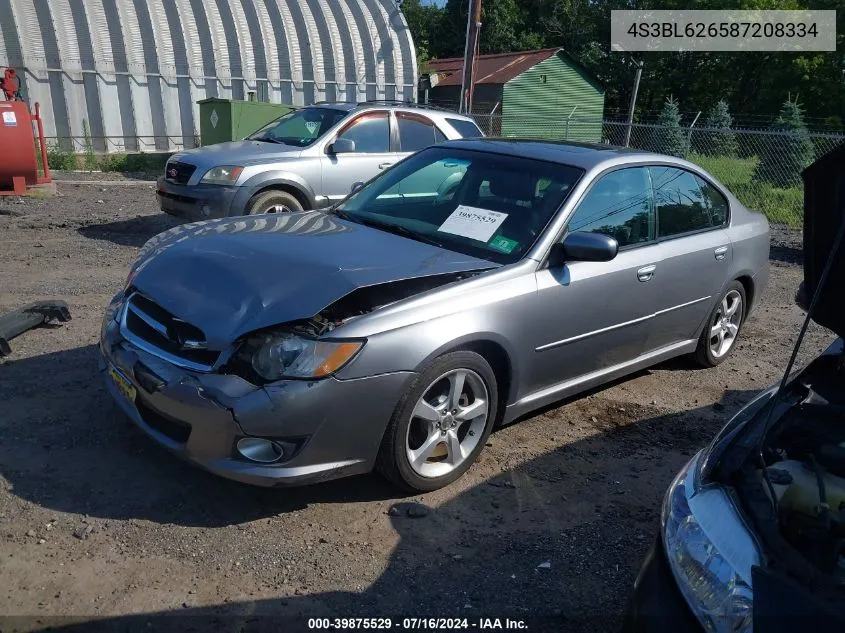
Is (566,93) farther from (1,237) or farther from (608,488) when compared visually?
(608,488)

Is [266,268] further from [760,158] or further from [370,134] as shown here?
[760,158]

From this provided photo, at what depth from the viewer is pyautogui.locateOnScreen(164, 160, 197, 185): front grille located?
856 centimetres

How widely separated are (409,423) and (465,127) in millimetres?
7027

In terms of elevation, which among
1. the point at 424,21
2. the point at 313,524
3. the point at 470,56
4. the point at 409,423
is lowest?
the point at 313,524

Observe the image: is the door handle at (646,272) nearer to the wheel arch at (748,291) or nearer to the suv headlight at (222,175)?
the wheel arch at (748,291)

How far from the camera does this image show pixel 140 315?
3539 mm

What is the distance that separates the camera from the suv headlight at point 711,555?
1795mm

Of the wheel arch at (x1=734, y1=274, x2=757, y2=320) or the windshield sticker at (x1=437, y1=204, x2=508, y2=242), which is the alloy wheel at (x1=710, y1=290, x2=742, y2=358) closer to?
the wheel arch at (x1=734, y1=274, x2=757, y2=320)

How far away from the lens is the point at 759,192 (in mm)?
14328

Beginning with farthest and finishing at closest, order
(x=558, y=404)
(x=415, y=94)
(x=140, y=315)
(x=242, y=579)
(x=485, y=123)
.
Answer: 1. (x=415, y=94)
2. (x=485, y=123)
3. (x=558, y=404)
4. (x=140, y=315)
5. (x=242, y=579)

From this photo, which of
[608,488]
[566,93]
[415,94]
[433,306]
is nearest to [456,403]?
[433,306]

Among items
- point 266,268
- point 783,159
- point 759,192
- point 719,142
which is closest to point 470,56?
point 719,142

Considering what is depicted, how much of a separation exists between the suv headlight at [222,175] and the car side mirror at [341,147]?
44.0 inches

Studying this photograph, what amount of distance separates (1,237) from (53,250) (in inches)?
38.3
